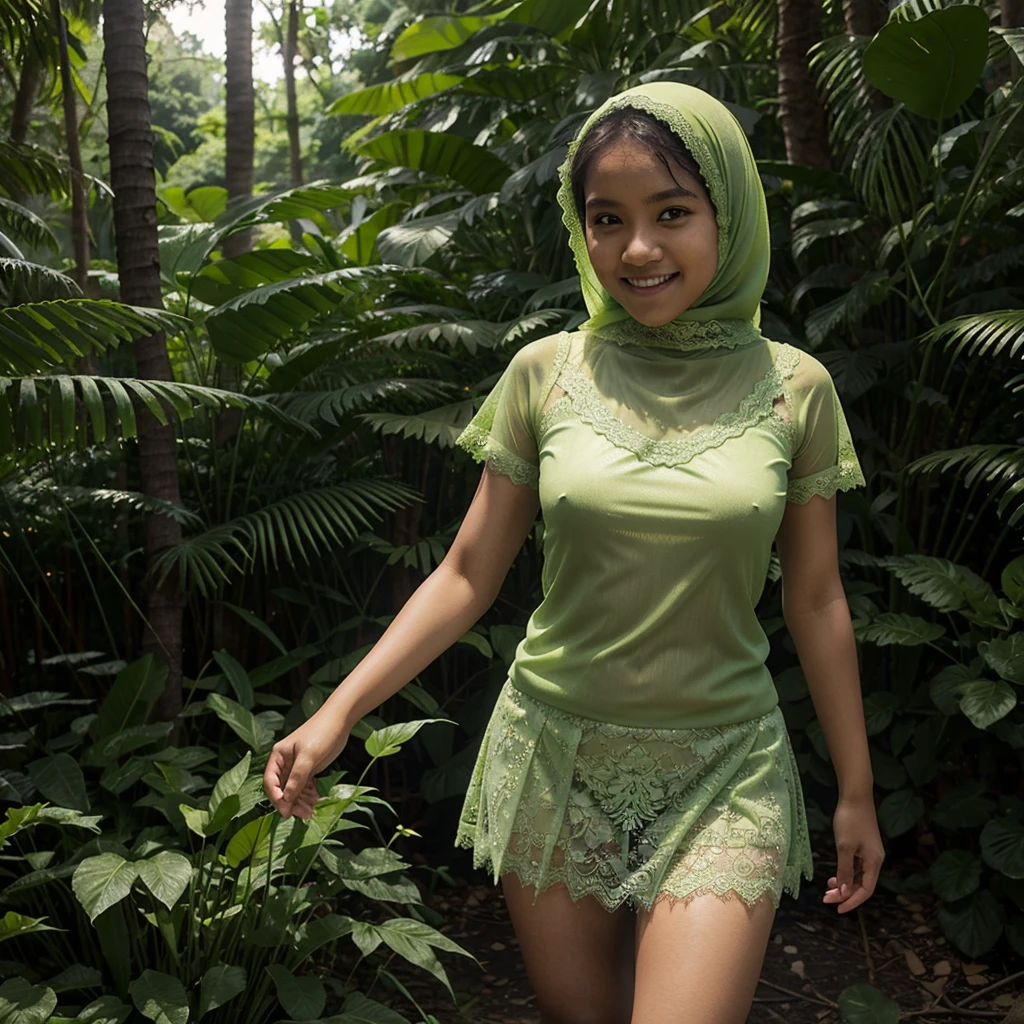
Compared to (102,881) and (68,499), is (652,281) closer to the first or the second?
(102,881)

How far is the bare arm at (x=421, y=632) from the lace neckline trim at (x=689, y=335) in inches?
11.0

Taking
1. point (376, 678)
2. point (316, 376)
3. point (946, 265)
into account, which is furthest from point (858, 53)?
point (376, 678)

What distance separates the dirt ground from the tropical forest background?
0.06m

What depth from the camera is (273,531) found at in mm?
3514

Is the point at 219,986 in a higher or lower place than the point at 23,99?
lower

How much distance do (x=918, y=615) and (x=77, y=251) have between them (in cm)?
383

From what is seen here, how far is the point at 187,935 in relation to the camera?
2.84 m

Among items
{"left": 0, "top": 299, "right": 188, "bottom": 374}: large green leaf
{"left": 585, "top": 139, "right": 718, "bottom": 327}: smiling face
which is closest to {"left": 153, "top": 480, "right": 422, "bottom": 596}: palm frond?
{"left": 0, "top": 299, "right": 188, "bottom": 374}: large green leaf

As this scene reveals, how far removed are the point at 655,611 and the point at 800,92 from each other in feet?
12.0

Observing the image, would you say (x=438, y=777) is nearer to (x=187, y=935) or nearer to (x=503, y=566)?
(x=187, y=935)

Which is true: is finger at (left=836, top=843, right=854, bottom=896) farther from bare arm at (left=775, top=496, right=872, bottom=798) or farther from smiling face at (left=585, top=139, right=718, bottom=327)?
smiling face at (left=585, top=139, right=718, bottom=327)

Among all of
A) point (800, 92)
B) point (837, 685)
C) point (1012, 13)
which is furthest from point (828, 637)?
point (800, 92)

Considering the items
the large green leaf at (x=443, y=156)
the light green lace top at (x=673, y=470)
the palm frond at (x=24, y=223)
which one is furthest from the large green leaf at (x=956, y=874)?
the palm frond at (x=24, y=223)

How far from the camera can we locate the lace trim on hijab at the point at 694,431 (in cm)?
163
